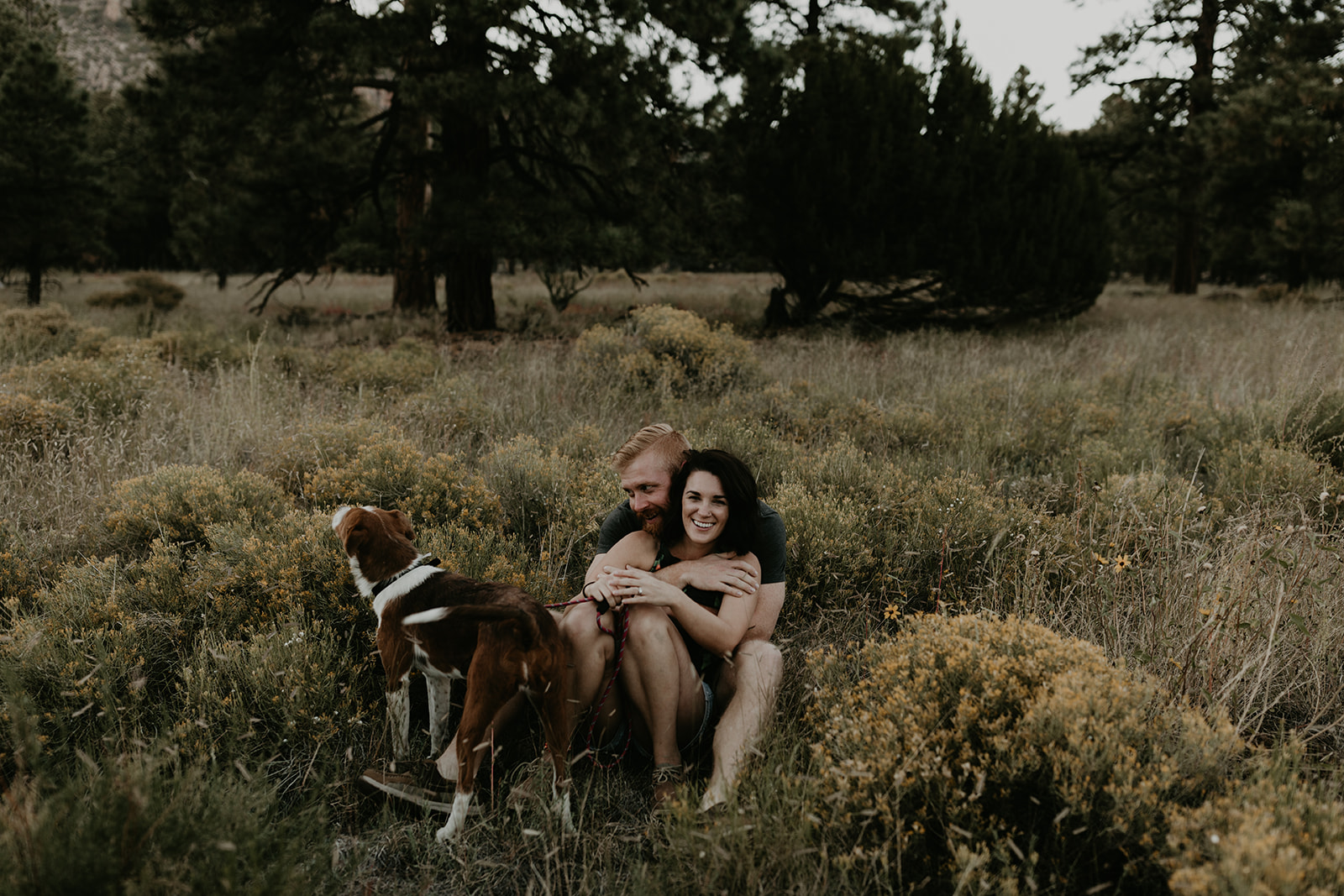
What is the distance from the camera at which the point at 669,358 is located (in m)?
6.68

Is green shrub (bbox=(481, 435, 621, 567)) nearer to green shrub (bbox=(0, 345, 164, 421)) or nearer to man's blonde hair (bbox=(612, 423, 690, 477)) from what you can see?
man's blonde hair (bbox=(612, 423, 690, 477))

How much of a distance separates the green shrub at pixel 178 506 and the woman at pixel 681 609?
6.77ft

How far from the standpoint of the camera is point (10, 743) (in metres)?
2.25

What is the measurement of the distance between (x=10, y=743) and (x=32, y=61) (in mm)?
15089

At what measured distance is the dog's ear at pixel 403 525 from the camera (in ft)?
7.91

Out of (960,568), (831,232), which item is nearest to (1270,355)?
(831,232)

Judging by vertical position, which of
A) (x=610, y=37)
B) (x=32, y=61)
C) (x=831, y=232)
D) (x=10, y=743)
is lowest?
(x=10, y=743)

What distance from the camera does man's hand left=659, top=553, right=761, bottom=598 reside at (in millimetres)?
2447

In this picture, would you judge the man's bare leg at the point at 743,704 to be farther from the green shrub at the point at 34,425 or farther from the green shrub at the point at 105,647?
the green shrub at the point at 34,425

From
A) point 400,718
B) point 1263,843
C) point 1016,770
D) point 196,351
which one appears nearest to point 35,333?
point 196,351

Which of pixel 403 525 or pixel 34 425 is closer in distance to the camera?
pixel 403 525

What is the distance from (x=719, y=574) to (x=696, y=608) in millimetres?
182

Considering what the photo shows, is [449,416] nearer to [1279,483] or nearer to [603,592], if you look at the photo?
[603,592]

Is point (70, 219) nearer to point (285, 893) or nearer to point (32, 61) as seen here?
point (32, 61)
